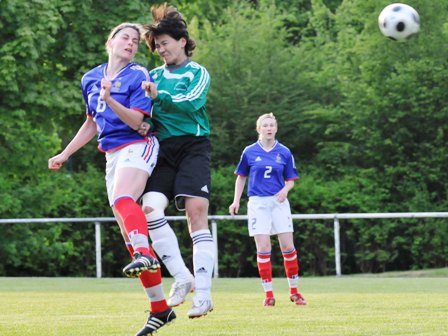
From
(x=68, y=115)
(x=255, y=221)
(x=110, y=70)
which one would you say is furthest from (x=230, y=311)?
(x=68, y=115)

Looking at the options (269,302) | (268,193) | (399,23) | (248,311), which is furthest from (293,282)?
(399,23)

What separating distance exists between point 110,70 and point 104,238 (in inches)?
740

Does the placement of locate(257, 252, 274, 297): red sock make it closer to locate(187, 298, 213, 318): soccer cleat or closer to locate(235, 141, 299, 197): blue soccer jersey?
locate(235, 141, 299, 197): blue soccer jersey

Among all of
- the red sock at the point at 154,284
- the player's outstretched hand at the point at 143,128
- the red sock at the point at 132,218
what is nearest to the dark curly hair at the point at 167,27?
the player's outstretched hand at the point at 143,128

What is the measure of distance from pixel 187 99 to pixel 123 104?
0.45 m

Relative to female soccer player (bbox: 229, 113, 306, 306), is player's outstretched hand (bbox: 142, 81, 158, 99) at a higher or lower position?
higher

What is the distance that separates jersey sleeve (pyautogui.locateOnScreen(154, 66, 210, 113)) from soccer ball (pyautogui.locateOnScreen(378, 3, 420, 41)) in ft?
15.2

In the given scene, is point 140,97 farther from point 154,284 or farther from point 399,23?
point 399,23

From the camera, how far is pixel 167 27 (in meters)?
8.48

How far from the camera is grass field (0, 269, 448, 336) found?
29.2 feet

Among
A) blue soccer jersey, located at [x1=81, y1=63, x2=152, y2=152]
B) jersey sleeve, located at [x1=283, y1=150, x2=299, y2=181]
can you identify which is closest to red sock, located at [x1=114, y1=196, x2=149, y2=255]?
blue soccer jersey, located at [x1=81, y1=63, x2=152, y2=152]

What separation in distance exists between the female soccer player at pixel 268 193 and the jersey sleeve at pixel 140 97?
515 centimetres

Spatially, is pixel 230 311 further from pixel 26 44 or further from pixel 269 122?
pixel 26 44

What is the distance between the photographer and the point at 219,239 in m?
26.7
